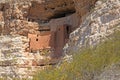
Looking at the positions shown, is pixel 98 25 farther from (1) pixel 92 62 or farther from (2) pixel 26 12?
(2) pixel 26 12

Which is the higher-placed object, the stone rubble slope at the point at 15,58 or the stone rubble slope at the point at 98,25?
the stone rubble slope at the point at 98,25

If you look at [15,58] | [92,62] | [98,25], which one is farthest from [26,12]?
[92,62]

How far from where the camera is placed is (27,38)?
2528cm

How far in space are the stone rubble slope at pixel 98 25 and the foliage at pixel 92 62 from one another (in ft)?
6.89

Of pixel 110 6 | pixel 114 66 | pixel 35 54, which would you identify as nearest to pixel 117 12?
pixel 110 6

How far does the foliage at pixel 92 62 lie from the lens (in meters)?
13.3

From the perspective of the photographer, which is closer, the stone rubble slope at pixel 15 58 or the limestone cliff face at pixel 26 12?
the stone rubble slope at pixel 15 58

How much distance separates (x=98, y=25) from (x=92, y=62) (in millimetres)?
4267

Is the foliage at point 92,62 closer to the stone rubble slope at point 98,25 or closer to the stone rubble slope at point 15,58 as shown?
the stone rubble slope at point 98,25

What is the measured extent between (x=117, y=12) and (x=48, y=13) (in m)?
9.84

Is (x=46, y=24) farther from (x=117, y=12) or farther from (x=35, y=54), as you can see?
(x=117, y=12)

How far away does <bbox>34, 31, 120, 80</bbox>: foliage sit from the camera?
13328 millimetres

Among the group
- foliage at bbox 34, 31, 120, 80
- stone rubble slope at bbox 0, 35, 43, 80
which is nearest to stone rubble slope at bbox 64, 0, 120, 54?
foliage at bbox 34, 31, 120, 80

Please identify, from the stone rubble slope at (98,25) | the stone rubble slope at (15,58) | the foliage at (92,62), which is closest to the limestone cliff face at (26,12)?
the stone rubble slope at (15,58)
